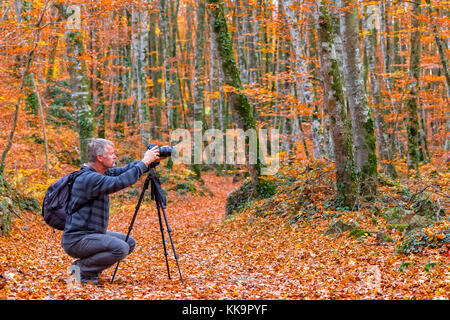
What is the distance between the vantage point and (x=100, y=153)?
4859 mm

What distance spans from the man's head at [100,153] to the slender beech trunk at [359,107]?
5.74 m

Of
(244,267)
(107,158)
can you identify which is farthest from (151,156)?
(244,267)

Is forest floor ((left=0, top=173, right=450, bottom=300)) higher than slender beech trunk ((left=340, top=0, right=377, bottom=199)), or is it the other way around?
slender beech trunk ((left=340, top=0, right=377, bottom=199))

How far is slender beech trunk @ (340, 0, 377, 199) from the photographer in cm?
870

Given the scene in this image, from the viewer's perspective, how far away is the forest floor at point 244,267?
14.5 feet

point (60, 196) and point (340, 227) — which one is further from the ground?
point (60, 196)

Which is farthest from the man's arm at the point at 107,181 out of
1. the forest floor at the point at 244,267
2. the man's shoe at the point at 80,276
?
the forest floor at the point at 244,267

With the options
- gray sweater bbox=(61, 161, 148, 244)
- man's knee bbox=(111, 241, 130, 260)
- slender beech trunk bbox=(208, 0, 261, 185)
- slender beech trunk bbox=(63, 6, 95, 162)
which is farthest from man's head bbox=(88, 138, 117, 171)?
slender beech trunk bbox=(63, 6, 95, 162)

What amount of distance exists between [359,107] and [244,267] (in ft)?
14.2

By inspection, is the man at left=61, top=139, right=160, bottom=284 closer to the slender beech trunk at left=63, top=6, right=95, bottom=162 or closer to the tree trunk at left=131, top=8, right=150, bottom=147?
the slender beech trunk at left=63, top=6, right=95, bottom=162

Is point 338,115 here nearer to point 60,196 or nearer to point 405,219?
point 405,219
